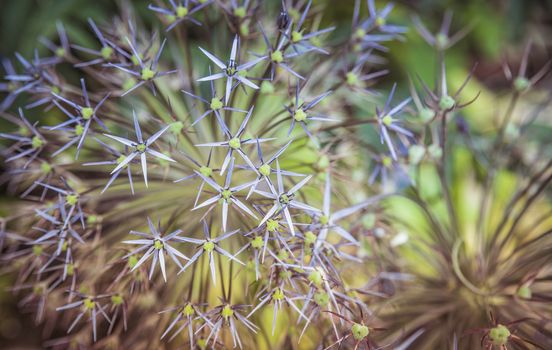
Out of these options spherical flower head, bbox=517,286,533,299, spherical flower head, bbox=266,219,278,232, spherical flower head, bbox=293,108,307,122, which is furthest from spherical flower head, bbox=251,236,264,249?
spherical flower head, bbox=517,286,533,299

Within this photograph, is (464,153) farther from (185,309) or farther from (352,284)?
(185,309)

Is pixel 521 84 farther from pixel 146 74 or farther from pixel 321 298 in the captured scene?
pixel 146 74

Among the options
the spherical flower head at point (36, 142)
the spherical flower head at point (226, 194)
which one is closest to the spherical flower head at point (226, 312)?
the spherical flower head at point (226, 194)

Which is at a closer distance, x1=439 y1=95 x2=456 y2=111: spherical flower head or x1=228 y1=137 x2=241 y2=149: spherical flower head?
x1=228 y1=137 x2=241 y2=149: spherical flower head

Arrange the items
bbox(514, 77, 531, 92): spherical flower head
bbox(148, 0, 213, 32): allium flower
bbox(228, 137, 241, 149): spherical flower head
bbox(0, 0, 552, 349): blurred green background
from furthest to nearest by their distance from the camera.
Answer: bbox(0, 0, 552, 349): blurred green background → bbox(514, 77, 531, 92): spherical flower head → bbox(148, 0, 213, 32): allium flower → bbox(228, 137, 241, 149): spherical flower head

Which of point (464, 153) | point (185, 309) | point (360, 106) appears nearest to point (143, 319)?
point (185, 309)

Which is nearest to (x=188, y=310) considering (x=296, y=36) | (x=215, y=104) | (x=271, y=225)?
(x=271, y=225)

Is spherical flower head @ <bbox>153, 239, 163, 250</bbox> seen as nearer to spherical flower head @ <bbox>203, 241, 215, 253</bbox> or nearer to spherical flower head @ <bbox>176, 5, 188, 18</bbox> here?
spherical flower head @ <bbox>203, 241, 215, 253</bbox>
